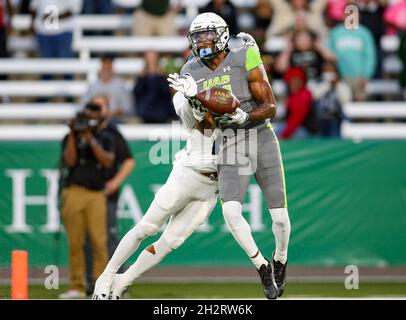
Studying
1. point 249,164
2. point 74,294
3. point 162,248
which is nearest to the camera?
point 249,164

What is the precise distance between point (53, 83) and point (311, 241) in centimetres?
450

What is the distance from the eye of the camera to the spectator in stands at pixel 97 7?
16.2 m

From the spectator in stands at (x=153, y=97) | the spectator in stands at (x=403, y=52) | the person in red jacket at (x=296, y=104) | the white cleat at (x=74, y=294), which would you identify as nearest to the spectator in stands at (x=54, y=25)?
the spectator in stands at (x=153, y=97)

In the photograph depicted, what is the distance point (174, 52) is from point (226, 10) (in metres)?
1.32

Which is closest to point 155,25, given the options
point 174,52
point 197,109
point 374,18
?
point 174,52

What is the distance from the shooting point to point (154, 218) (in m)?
9.05

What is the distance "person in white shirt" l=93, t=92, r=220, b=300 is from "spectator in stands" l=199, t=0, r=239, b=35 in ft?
19.0

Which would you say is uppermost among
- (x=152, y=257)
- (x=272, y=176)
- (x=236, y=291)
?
(x=272, y=176)

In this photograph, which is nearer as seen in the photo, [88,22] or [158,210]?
[158,210]

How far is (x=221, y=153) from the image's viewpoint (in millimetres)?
8930

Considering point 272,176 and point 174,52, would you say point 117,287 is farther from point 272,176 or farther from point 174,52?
point 174,52

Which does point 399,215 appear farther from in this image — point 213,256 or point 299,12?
point 299,12

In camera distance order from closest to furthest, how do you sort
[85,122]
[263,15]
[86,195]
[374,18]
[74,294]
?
[74,294] → [85,122] → [86,195] → [374,18] → [263,15]
